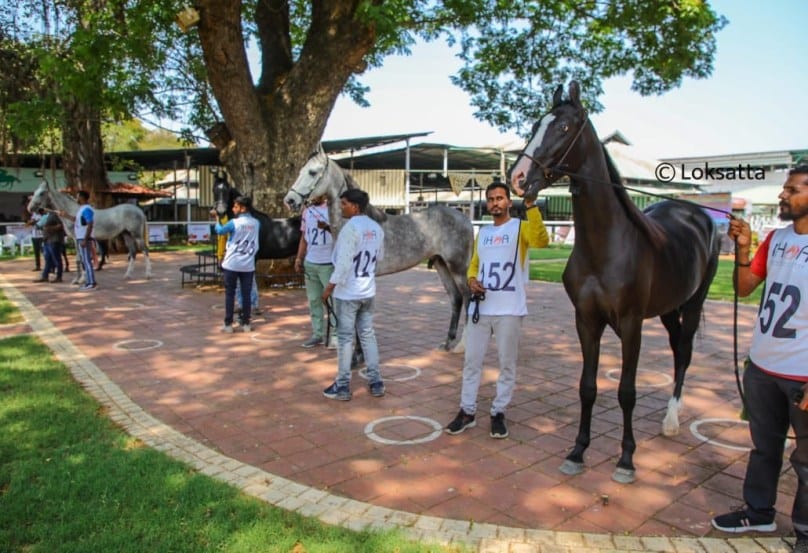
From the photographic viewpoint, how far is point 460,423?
4297mm

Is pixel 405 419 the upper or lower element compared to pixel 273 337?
lower

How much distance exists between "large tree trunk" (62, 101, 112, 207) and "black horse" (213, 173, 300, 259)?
12269 mm

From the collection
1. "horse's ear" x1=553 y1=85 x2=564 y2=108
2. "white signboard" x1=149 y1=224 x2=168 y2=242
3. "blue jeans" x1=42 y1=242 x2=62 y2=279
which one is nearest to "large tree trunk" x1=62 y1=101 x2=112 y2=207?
"white signboard" x1=149 y1=224 x2=168 y2=242

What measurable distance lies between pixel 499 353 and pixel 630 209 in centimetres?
138

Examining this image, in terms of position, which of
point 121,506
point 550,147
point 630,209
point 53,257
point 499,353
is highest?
point 550,147

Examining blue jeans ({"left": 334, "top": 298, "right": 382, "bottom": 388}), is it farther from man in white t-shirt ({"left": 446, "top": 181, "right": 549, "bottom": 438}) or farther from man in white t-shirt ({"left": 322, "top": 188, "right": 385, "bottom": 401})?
man in white t-shirt ({"left": 446, "top": 181, "right": 549, "bottom": 438})

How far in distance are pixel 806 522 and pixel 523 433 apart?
6.42 feet

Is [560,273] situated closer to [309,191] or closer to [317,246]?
[317,246]

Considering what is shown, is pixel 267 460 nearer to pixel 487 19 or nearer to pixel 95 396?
pixel 95 396

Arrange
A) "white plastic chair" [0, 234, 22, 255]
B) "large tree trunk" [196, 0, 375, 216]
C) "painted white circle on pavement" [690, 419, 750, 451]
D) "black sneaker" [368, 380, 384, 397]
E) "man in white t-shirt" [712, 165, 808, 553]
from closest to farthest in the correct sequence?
"man in white t-shirt" [712, 165, 808, 553]
"painted white circle on pavement" [690, 419, 750, 451]
"black sneaker" [368, 380, 384, 397]
"large tree trunk" [196, 0, 375, 216]
"white plastic chair" [0, 234, 22, 255]

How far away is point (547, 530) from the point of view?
2965mm

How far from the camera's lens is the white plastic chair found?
18.9m

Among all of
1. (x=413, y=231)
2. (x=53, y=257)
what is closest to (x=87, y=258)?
(x=53, y=257)

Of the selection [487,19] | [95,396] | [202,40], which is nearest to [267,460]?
[95,396]
